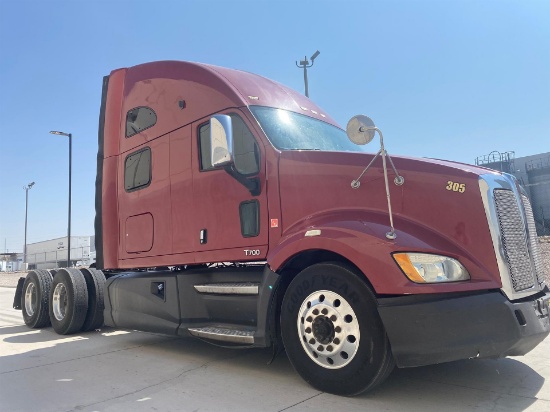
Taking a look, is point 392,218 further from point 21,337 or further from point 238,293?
point 21,337

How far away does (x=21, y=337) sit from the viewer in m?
7.36

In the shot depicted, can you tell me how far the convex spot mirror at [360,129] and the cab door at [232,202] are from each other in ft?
3.24

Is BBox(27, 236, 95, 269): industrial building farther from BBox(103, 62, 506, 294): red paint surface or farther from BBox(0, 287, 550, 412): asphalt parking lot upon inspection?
BBox(0, 287, 550, 412): asphalt parking lot

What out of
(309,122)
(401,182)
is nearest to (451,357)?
(401,182)

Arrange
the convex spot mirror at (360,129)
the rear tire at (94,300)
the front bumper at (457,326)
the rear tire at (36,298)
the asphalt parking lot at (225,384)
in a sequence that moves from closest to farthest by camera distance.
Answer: the front bumper at (457,326)
the asphalt parking lot at (225,384)
the convex spot mirror at (360,129)
the rear tire at (94,300)
the rear tire at (36,298)

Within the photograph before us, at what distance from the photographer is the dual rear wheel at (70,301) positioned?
716 cm

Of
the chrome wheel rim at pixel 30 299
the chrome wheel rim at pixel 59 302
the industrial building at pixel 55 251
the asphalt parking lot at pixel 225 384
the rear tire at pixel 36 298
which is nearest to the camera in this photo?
the asphalt parking lot at pixel 225 384

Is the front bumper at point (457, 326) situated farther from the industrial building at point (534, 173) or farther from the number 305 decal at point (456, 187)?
the industrial building at point (534, 173)

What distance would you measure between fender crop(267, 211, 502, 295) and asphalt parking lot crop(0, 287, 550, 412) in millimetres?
896

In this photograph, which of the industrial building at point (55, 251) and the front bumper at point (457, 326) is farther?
the industrial building at point (55, 251)

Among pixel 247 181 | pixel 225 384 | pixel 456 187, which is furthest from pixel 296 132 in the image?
pixel 225 384

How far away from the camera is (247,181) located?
432 cm

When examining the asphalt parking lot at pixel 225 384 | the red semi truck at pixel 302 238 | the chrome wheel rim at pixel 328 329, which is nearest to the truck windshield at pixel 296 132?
the red semi truck at pixel 302 238

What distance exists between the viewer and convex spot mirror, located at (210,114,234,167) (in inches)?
162
